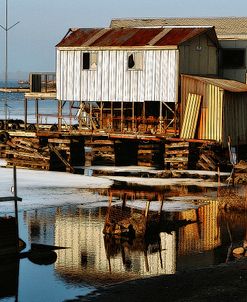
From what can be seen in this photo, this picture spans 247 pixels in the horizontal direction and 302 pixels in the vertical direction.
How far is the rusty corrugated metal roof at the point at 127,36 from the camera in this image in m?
53.1

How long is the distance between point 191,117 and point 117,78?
5723mm

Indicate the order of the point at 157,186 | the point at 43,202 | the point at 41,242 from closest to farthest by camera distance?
the point at 41,242 → the point at 43,202 → the point at 157,186

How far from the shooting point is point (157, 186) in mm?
43281

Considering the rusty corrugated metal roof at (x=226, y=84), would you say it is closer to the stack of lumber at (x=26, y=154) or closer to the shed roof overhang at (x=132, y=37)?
the shed roof overhang at (x=132, y=37)

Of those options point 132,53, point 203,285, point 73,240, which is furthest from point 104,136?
point 203,285

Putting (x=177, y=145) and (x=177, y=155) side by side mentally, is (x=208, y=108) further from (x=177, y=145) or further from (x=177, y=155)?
(x=177, y=155)

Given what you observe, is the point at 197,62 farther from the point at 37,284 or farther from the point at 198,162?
the point at 37,284

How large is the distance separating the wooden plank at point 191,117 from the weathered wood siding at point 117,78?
4.50 ft

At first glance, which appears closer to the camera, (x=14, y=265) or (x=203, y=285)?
(x=203, y=285)

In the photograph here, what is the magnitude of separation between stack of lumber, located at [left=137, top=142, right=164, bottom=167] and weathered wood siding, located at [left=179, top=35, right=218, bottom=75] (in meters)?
4.94

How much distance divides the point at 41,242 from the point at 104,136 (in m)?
24.6

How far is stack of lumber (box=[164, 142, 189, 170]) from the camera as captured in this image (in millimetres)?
50250

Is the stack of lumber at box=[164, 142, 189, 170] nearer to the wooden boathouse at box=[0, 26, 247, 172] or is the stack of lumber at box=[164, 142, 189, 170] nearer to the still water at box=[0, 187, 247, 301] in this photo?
the wooden boathouse at box=[0, 26, 247, 172]

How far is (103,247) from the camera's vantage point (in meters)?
29.1
